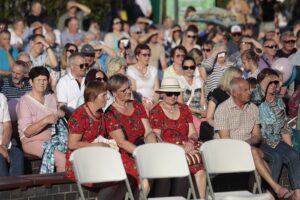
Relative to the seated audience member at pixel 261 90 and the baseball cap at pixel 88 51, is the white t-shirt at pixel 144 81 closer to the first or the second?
the baseball cap at pixel 88 51

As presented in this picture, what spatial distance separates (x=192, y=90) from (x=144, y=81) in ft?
2.87

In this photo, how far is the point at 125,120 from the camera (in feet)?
41.0

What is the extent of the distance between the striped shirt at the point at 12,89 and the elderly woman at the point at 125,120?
2002mm

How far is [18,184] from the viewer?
452 inches

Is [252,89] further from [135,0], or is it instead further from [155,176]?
[135,0]

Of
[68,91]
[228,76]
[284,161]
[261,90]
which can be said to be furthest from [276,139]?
[68,91]

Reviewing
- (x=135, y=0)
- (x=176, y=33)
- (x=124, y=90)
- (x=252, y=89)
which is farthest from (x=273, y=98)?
(x=135, y=0)

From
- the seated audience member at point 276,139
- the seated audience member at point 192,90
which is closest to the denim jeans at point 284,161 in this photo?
the seated audience member at point 276,139

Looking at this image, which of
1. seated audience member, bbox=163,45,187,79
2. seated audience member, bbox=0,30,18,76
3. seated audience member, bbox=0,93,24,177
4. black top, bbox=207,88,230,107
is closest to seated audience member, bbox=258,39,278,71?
seated audience member, bbox=163,45,187,79

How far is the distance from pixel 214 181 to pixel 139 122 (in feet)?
4.23

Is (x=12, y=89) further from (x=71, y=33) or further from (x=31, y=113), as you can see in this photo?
(x=71, y=33)

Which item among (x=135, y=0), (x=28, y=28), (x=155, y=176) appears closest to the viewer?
(x=155, y=176)

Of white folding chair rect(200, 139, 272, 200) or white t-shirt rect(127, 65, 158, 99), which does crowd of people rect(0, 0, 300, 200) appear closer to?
white t-shirt rect(127, 65, 158, 99)

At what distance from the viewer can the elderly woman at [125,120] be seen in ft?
40.3
